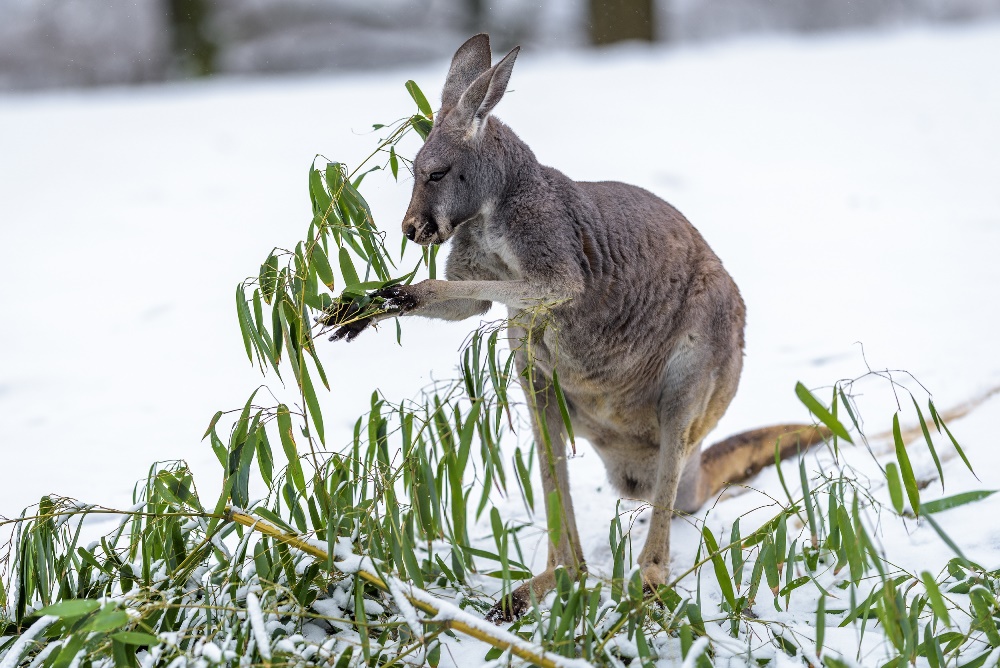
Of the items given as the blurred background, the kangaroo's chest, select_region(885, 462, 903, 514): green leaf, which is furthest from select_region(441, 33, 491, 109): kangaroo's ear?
the blurred background

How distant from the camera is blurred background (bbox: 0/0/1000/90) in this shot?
1341 cm

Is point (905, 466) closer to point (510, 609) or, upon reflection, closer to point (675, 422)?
point (675, 422)

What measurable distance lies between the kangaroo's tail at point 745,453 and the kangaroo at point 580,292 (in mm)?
357

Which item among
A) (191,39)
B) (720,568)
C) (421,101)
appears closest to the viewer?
(720,568)

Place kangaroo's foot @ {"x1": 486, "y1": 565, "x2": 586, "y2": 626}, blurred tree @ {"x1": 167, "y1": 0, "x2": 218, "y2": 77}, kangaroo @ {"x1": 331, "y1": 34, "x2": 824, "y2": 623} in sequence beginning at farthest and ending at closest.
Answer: blurred tree @ {"x1": 167, "y1": 0, "x2": 218, "y2": 77} → kangaroo's foot @ {"x1": 486, "y1": 565, "x2": 586, "y2": 626} → kangaroo @ {"x1": 331, "y1": 34, "x2": 824, "y2": 623}

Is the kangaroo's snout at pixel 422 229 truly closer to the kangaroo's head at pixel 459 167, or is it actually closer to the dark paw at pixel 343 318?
the kangaroo's head at pixel 459 167

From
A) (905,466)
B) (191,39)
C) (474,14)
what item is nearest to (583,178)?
(905,466)

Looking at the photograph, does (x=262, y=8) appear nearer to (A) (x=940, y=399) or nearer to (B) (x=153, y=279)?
(B) (x=153, y=279)

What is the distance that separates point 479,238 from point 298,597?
44.4 inches

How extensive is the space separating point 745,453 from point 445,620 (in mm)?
1899

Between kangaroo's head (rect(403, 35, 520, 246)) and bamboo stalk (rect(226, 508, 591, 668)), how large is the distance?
0.84m

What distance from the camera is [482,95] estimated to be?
9.85ft

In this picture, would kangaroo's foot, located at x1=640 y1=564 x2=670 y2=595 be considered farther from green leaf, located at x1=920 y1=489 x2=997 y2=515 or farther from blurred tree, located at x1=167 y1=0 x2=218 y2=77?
blurred tree, located at x1=167 y1=0 x2=218 y2=77

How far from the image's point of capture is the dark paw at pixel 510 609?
312 centimetres
